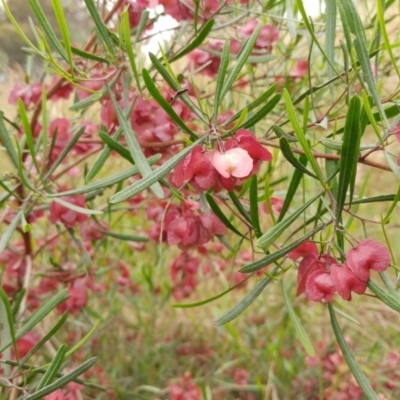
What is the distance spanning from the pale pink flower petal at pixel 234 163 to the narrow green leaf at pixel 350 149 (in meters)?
0.08

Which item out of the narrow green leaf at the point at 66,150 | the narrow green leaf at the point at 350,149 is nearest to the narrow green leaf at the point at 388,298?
the narrow green leaf at the point at 350,149

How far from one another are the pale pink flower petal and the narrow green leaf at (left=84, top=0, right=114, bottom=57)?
232mm

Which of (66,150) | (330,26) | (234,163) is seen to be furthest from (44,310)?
(330,26)

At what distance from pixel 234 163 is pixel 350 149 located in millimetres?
98

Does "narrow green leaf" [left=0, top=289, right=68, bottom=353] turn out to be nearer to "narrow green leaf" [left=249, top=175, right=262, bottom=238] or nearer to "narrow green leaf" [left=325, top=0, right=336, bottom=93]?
"narrow green leaf" [left=249, top=175, right=262, bottom=238]

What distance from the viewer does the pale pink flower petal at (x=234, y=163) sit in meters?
0.46

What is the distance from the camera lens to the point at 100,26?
0.60 m

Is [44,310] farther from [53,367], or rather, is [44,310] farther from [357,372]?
[357,372]

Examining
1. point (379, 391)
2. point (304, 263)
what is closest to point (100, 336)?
point (379, 391)

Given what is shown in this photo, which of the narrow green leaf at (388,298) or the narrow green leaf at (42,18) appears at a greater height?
the narrow green leaf at (42,18)

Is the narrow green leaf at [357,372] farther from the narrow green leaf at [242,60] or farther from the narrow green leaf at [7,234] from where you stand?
the narrow green leaf at [7,234]

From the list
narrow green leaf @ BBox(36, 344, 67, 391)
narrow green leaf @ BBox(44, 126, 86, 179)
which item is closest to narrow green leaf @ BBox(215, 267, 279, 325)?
narrow green leaf @ BBox(36, 344, 67, 391)

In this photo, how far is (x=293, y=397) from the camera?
1216mm

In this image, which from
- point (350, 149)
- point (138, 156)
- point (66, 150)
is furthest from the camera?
point (66, 150)
